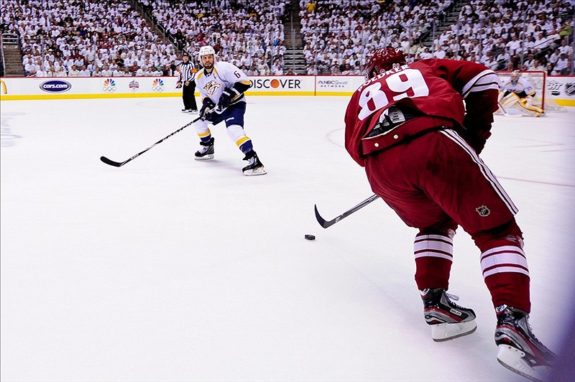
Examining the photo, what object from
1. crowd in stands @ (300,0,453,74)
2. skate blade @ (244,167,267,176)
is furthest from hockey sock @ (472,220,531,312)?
crowd in stands @ (300,0,453,74)

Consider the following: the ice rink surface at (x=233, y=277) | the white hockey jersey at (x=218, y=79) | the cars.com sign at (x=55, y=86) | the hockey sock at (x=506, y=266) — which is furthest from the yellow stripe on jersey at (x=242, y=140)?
the cars.com sign at (x=55, y=86)

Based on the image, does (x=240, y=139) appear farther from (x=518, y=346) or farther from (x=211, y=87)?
(x=518, y=346)

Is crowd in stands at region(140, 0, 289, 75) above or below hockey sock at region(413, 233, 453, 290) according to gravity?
above

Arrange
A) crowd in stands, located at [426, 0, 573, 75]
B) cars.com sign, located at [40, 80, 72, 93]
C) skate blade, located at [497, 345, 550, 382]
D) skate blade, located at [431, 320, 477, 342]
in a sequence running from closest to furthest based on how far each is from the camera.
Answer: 1. skate blade, located at [497, 345, 550, 382]
2. skate blade, located at [431, 320, 477, 342]
3. crowd in stands, located at [426, 0, 573, 75]
4. cars.com sign, located at [40, 80, 72, 93]

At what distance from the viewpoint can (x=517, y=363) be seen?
1.22m

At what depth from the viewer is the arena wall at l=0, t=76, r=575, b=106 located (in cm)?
942

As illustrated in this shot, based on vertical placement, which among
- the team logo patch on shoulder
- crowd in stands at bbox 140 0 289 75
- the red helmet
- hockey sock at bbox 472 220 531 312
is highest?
crowd in stands at bbox 140 0 289 75

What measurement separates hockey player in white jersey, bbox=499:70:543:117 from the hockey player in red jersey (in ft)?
24.1

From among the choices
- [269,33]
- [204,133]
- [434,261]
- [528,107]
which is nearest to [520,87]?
[528,107]

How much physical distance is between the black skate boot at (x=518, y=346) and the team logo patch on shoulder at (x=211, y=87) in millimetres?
3558

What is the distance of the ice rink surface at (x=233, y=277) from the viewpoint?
4.68 ft

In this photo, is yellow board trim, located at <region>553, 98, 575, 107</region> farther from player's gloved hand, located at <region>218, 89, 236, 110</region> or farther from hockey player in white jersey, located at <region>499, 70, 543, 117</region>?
player's gloved hand, located at <region>218, 89, 236, 110</region>

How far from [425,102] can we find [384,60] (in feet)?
0.85

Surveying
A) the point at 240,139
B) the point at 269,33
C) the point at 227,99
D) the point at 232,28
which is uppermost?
the point at 232,28
